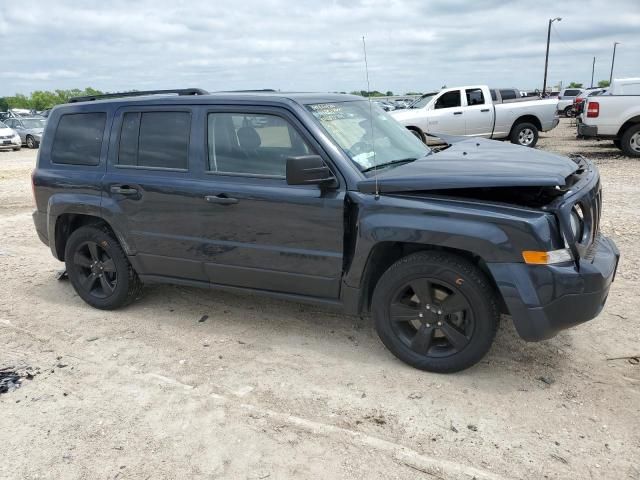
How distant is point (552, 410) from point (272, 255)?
204 centimetres

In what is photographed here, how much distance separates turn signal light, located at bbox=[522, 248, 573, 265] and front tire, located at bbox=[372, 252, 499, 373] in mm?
321

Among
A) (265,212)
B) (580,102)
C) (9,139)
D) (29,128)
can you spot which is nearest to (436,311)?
(265,212)

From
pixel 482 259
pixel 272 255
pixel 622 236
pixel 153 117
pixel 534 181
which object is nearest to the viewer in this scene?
pixel 534 181

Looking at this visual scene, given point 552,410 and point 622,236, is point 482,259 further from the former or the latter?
point 622,236

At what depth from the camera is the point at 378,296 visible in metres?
3.61

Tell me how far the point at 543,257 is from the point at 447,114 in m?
12.6

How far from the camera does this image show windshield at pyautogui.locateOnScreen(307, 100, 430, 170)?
3848mm

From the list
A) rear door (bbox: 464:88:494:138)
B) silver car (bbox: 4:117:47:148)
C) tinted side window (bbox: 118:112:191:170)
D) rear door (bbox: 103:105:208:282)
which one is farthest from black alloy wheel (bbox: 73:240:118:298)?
silver car (bbox: 4:117:47:148)

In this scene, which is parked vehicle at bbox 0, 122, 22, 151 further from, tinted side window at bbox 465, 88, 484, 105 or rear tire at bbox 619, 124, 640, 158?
rear tire at bbox 619, 124, 640, 158

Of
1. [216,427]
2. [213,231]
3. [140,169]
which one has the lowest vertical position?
[216,427]

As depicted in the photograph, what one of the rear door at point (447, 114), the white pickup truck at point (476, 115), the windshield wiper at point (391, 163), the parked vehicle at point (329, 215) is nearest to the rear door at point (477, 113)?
the white pickup truck at point (476, 115)

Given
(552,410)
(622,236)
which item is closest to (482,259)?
(552,410)

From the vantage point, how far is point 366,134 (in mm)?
4133

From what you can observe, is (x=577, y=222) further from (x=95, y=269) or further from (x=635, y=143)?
(x=635, y=143)
